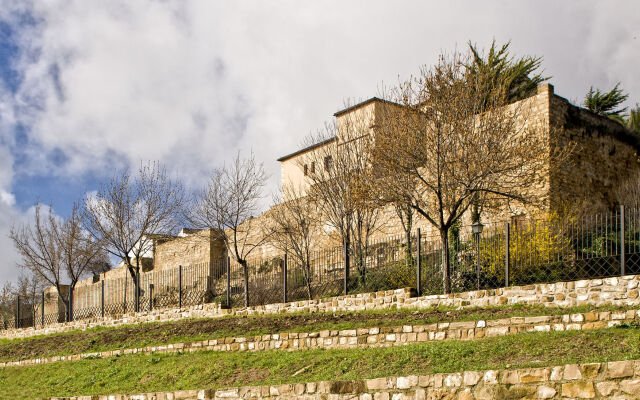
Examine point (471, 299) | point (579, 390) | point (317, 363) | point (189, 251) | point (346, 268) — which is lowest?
point (317, 363)

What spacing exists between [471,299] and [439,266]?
260 cm

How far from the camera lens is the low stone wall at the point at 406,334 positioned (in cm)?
1220

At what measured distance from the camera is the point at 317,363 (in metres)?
12.2

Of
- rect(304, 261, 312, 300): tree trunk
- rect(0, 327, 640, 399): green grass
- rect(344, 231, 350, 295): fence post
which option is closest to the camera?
rect(0, 327, 640, 399): green grass

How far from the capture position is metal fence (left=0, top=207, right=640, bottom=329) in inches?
615

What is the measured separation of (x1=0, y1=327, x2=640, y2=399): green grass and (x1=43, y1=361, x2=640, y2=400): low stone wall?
86 centimetres

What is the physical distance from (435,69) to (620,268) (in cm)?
820

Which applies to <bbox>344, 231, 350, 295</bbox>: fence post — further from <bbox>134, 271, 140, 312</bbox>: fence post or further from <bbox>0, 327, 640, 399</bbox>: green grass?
<bbox>134, 271, 140, 312</bbox>: fence post

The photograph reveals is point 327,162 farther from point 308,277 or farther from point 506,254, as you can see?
point 506,254

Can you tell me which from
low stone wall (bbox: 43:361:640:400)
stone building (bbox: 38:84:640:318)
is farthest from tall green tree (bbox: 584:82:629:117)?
low stone wall (bbox: 43:361:640:400)

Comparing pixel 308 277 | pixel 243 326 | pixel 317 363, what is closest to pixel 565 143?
pixel 308 277

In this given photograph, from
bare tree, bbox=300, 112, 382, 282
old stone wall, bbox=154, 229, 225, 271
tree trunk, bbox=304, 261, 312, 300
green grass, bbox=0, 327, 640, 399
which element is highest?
bare tree, bbox=300, 112, 382, 282

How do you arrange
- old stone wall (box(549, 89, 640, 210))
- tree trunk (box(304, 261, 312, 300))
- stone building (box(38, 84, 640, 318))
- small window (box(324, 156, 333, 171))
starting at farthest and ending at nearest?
small window (box(324, 156, 333, 171)), old stone wall (box(549, 89, 640, 210)), stone building (box(38, 84, 640, 318)), tree trunk (box(304, 261, 312, 300))

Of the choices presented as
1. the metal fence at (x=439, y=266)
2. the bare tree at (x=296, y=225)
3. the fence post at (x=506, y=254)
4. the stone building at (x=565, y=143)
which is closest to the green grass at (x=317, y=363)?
the fence post at (x=506, y=254)
